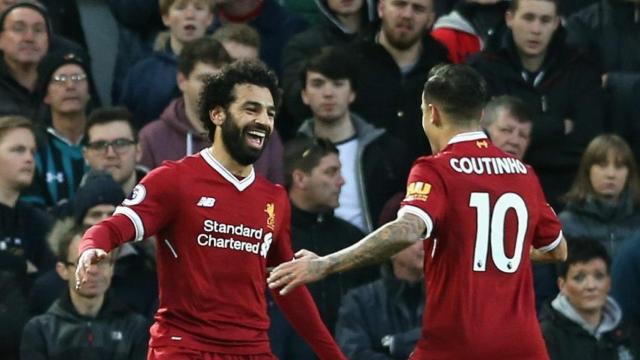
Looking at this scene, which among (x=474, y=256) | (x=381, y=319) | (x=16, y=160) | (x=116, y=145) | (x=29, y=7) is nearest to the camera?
(x=474, y=256)

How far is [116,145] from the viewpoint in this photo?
1284 centimetres

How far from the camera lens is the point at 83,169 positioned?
1316 centimetres

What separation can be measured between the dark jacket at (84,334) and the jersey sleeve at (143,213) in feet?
6.85

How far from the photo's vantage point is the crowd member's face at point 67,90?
A: 13.3m

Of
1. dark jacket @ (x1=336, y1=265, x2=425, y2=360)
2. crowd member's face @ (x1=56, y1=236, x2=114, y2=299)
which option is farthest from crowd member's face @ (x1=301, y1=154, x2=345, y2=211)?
crowd member's face @ (x1=56, y1=236, x2=114, y2=299)

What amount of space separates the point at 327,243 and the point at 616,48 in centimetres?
287

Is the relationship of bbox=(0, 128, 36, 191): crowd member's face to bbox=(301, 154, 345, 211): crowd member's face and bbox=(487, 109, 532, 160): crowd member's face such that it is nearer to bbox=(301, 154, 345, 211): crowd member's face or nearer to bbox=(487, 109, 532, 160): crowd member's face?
bbox=(301, 154, 345, 211): crowd member's face

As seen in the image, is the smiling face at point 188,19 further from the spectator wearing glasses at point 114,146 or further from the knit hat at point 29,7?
the spectator wearing glasses at point 114,146

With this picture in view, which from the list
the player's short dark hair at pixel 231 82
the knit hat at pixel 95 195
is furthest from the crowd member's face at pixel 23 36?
the player's short dark hair at pixel 231 82

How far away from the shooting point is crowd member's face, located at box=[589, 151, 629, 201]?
42.3ft

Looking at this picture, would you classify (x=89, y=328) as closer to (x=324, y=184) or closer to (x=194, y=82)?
(x=324, y=184)

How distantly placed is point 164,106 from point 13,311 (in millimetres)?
2377

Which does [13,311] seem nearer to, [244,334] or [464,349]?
[244,334]

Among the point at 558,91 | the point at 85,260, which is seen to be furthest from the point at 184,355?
the point at 558,91
